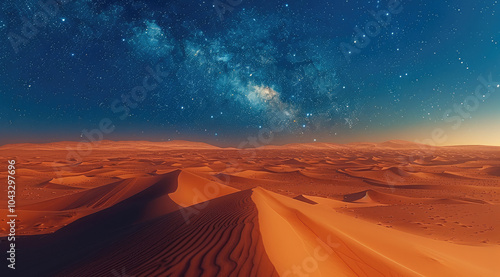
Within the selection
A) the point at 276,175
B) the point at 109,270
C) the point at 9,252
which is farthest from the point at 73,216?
the point at 276,175

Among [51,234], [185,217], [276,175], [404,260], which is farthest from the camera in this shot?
[276,175]

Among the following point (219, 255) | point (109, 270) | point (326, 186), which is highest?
point (219, 255)

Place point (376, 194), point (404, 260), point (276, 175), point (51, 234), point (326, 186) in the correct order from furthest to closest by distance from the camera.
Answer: point (276, 175) < point (326, 186) < point (376, 194) < point (51, 234) < point (404, 260)

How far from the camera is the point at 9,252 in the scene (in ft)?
20.1

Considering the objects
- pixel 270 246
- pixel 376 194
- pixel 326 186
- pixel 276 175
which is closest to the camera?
pixel 270 246

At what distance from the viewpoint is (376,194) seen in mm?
14070

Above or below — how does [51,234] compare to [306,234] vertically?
below

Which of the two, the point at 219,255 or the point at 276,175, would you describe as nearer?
the point at 219,255

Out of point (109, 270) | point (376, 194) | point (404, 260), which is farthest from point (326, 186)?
point (109, 270)

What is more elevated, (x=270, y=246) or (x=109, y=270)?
(x=270, y=246)

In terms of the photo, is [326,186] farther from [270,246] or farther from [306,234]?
[270,246]

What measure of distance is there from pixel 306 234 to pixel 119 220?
6.97 meters

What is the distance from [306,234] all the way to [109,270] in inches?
140

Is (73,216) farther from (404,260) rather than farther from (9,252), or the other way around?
(404,260)
